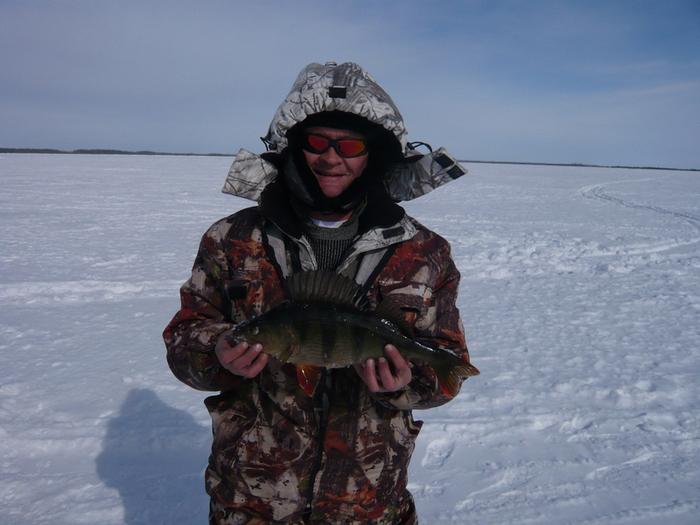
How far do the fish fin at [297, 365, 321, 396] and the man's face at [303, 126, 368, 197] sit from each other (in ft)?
2.32

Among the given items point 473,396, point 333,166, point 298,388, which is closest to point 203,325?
point 298,388

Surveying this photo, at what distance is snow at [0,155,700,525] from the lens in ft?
9.26

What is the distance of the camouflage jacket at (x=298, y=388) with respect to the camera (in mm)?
1742

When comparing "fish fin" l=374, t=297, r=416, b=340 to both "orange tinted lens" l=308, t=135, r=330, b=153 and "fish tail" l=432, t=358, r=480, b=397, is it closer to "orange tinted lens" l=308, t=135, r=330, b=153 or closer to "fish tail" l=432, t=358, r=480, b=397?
"fish tail" l=432, t=358, r=480, b=397

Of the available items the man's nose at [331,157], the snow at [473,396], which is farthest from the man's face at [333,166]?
the snow at [473,396]

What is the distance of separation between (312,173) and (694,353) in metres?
4.63

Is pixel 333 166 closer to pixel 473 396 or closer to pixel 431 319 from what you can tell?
pixel 431 319

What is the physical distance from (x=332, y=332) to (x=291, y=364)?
274mm

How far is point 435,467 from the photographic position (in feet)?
10.2

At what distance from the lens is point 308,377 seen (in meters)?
1.68

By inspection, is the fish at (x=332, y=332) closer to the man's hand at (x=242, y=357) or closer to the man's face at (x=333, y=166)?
the man's hand at (x=242, y=357)

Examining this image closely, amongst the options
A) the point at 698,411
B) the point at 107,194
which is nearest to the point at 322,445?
the point at 698,411

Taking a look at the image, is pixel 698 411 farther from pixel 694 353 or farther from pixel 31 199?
pixel 31 199

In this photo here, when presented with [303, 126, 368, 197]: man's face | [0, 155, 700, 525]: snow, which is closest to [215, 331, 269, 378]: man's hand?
[303, 126, 368, 197]: man's face
